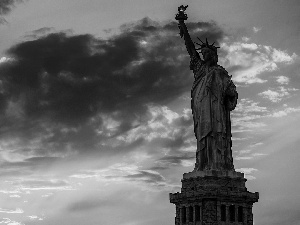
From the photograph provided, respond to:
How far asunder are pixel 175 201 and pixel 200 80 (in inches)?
349

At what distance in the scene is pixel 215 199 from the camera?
1984 inches

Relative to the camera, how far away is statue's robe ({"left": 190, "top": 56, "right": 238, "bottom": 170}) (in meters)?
52.5

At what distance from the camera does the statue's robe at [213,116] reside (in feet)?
172

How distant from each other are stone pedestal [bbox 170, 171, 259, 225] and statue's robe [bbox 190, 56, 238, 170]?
106 cm

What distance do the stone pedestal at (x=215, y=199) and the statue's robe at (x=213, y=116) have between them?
106cm

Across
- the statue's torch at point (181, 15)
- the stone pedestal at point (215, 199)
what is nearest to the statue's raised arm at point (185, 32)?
the statue's torch at point (181, 15)

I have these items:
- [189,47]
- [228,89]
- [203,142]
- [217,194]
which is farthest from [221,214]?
[189,47]

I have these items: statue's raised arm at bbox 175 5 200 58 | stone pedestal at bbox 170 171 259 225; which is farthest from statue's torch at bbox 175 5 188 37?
stone pedestal at bbox 170 171 259 225

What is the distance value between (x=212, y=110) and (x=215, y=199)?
656cm

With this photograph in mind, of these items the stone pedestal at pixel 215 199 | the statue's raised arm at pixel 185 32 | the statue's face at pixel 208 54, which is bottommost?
the stone pedestal at pixel 215 199

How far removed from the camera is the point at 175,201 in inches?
2080

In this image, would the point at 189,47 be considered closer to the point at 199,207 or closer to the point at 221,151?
the point at 221,151

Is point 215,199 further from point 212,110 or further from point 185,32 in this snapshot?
point 185,32

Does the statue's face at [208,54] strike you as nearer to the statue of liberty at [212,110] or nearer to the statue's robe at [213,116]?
the statue of liberty at [212,110]
